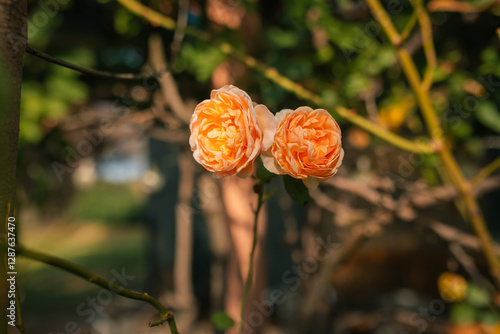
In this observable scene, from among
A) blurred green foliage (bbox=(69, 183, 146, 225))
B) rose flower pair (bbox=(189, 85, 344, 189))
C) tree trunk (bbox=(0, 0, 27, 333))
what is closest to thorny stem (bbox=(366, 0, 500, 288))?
rose flower pair (bbox=(189, 85, 344, 189))

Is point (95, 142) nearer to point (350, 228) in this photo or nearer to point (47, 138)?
point (47, 138)

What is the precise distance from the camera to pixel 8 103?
32cm

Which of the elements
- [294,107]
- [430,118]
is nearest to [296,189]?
[294,107]

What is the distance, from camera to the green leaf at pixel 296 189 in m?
0.45

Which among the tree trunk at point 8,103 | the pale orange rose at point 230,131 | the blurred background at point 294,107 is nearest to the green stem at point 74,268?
the tree trunk at point 8,103

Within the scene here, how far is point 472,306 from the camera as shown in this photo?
55.9 inches

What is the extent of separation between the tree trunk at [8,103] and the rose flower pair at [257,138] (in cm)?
16

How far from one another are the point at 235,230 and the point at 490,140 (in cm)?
105

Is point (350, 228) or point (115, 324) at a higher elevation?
point (350, 228)

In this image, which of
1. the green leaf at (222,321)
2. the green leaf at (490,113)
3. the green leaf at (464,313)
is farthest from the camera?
the green leaf at (464,313)

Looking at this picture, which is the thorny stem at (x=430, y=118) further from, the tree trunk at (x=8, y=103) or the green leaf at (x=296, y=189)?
the tree trunk at (x=8, y=103)

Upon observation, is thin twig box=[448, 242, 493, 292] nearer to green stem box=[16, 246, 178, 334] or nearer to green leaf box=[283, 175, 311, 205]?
green leaf box=[283, 175, 311, 205]

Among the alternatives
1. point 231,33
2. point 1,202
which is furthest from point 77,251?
point 1,202

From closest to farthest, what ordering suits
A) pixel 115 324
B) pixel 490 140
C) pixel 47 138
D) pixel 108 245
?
pixel 490 140
pixel 47 138
pixel 115 324
pixel 108 245
